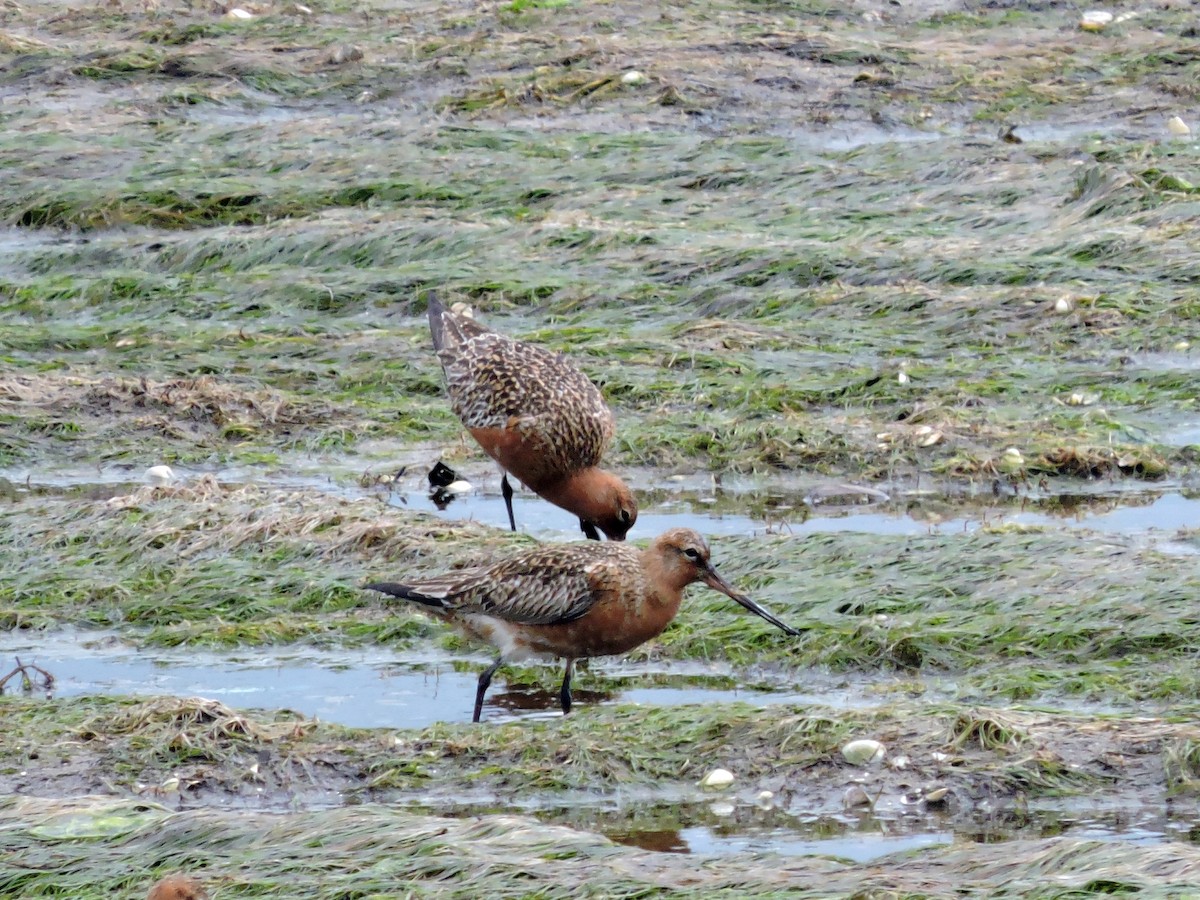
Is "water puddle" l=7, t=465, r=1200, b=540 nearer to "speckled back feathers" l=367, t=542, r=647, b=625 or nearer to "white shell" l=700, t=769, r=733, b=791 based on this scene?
"speckled back feathers" l=367, t=542, r=647, b=625

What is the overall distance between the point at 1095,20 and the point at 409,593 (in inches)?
585

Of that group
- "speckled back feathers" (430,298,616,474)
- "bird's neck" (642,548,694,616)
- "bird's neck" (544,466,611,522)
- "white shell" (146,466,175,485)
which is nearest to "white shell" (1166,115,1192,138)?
"speckled back feathers" (430,298,616,474)

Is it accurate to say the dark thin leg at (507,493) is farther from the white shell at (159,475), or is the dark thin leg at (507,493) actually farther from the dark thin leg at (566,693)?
the dark thin leg at (566,693)

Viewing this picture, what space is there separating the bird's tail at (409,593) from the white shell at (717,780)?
1.65m

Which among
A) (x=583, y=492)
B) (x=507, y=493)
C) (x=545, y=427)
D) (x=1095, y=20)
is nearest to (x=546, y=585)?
(x=583, y=492)

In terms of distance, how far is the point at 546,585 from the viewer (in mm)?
8242

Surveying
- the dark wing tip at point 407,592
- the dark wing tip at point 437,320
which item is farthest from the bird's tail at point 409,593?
the dark wing tip at point 437,320

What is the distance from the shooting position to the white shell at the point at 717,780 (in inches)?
282

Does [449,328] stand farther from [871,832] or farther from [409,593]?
[871,832]

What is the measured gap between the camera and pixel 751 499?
431 inches

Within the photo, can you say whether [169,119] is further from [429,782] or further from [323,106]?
[429,782]

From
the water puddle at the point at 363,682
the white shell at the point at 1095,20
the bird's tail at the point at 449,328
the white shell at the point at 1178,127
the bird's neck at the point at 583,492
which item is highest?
the white shell at the point at 1095,20

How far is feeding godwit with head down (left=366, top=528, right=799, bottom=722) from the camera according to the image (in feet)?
26.7

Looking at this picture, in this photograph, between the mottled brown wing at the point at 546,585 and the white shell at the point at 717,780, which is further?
the mottled brown wing at the point at 546,585
